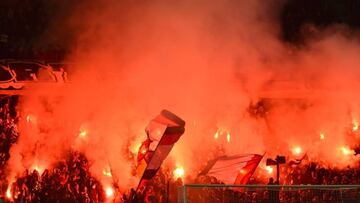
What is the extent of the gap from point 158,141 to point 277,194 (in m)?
3.13

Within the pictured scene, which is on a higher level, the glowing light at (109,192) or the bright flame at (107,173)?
the bright flame at (107,173)

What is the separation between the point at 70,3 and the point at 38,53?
4.31 feet

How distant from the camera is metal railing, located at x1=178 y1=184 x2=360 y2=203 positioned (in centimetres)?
596

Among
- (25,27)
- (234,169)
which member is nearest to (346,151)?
(234,169)

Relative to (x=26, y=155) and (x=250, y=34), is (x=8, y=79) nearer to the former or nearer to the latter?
(x=26, y=155)

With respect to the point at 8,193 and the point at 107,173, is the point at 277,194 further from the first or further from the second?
the point at 8,193

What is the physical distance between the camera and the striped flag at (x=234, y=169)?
809cm

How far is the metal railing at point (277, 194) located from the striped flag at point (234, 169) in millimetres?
1960

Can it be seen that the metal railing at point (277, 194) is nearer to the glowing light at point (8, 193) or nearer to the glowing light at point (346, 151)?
the glowing light at point (8, 193)

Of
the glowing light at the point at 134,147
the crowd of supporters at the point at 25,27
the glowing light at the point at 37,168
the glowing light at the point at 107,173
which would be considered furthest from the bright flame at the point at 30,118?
the glowing light at the point at 134,147

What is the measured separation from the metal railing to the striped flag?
1960 mm

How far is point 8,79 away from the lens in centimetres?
1048

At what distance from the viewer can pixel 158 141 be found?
8.66 m

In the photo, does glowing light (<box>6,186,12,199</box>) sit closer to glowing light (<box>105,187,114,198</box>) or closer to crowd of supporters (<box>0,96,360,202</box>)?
crowd of supporters (<box>0,96,360,202</box>)
